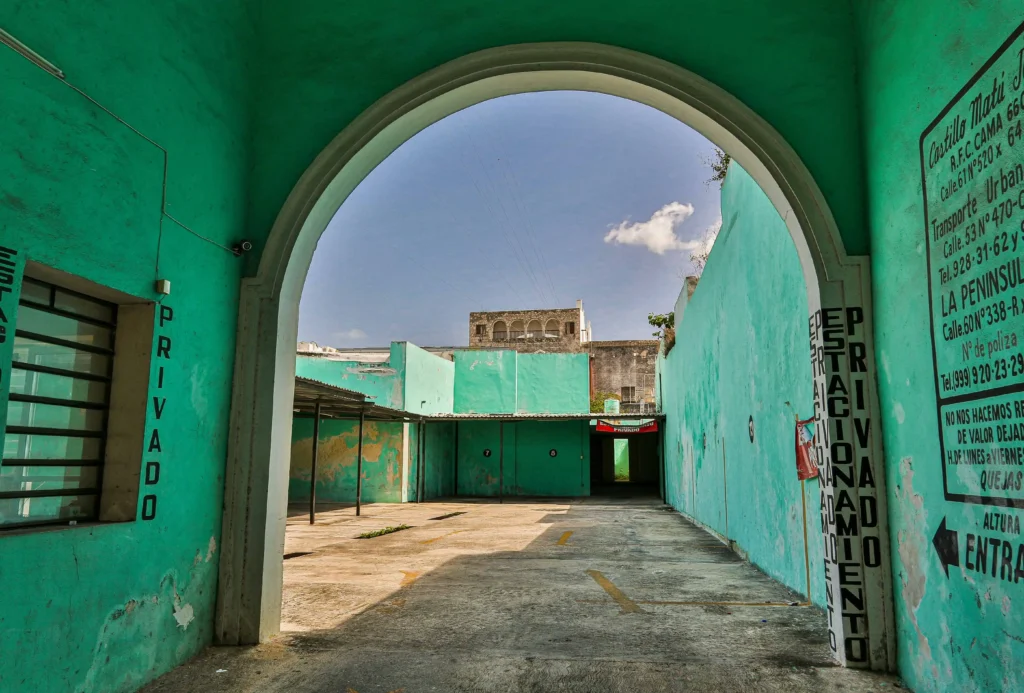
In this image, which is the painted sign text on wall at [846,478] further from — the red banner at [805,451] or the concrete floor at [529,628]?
the red banner at [805,451]

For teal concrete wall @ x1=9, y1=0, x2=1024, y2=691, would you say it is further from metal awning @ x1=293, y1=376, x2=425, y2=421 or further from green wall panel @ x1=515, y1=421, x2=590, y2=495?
green wall panel @ x1=515, y1=421, x2=590, y2=495

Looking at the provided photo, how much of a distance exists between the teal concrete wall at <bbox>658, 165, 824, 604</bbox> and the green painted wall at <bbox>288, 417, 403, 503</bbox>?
386 inches

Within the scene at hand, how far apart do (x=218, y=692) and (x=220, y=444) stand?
4.89 feet

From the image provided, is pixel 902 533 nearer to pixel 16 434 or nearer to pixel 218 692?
pixel 218 692

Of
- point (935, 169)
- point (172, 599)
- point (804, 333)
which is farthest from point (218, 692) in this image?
point (804, 333)

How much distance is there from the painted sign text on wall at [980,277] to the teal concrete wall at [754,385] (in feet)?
7.16

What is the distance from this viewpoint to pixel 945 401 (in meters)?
3.11

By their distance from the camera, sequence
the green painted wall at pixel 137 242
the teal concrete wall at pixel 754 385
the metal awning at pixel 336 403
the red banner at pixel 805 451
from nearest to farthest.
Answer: the green painted wall at pixel 137 242 → the red banner at pixel 805 451 → the teal concrete wall at pixel 754 385 → the metal awning at pixel 336 403

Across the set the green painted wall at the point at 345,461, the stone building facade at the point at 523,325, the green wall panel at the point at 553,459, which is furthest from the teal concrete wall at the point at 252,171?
the stone building facade at the point at 523,325

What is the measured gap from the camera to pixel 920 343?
3.37 m

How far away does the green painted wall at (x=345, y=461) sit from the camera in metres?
19.4

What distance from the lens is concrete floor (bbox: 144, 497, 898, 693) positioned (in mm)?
3629

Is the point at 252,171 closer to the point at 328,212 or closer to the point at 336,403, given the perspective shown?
the point at 328,212

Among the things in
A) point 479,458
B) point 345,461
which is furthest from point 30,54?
point 479,458
